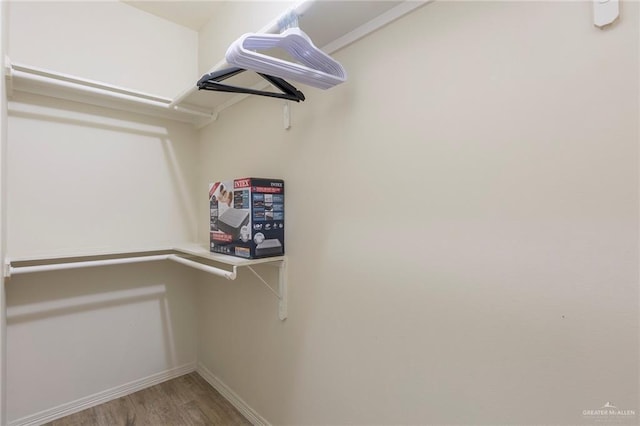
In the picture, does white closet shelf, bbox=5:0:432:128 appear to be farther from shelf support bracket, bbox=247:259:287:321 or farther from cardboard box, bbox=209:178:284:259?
shelf support bracket, bbox=247:259:287:321

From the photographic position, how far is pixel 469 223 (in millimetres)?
888

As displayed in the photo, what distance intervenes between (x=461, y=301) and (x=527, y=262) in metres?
0.22

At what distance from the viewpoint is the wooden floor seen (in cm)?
169

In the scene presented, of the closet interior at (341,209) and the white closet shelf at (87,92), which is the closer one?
the closet interior at (341,209)

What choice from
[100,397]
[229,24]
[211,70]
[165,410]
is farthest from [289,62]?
[100,397]

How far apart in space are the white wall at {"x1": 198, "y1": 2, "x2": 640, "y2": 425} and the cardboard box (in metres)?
0.07

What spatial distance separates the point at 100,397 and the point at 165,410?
44 centimetres

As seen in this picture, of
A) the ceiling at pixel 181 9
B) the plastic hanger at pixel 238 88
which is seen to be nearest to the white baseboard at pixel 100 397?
the plastic hanger at pixel 238 88

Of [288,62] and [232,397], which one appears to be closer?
[288,62]

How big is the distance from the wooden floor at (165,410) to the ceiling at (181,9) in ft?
8.10

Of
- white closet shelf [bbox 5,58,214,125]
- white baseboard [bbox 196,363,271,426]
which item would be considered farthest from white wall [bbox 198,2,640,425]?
white closet shelf [bbox 5,58,214,125]

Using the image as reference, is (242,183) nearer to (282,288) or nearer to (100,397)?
(282,288)

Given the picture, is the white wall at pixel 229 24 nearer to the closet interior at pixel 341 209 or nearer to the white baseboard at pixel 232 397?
the closet interior at pixel 341 209

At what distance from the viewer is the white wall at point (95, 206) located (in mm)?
1606
